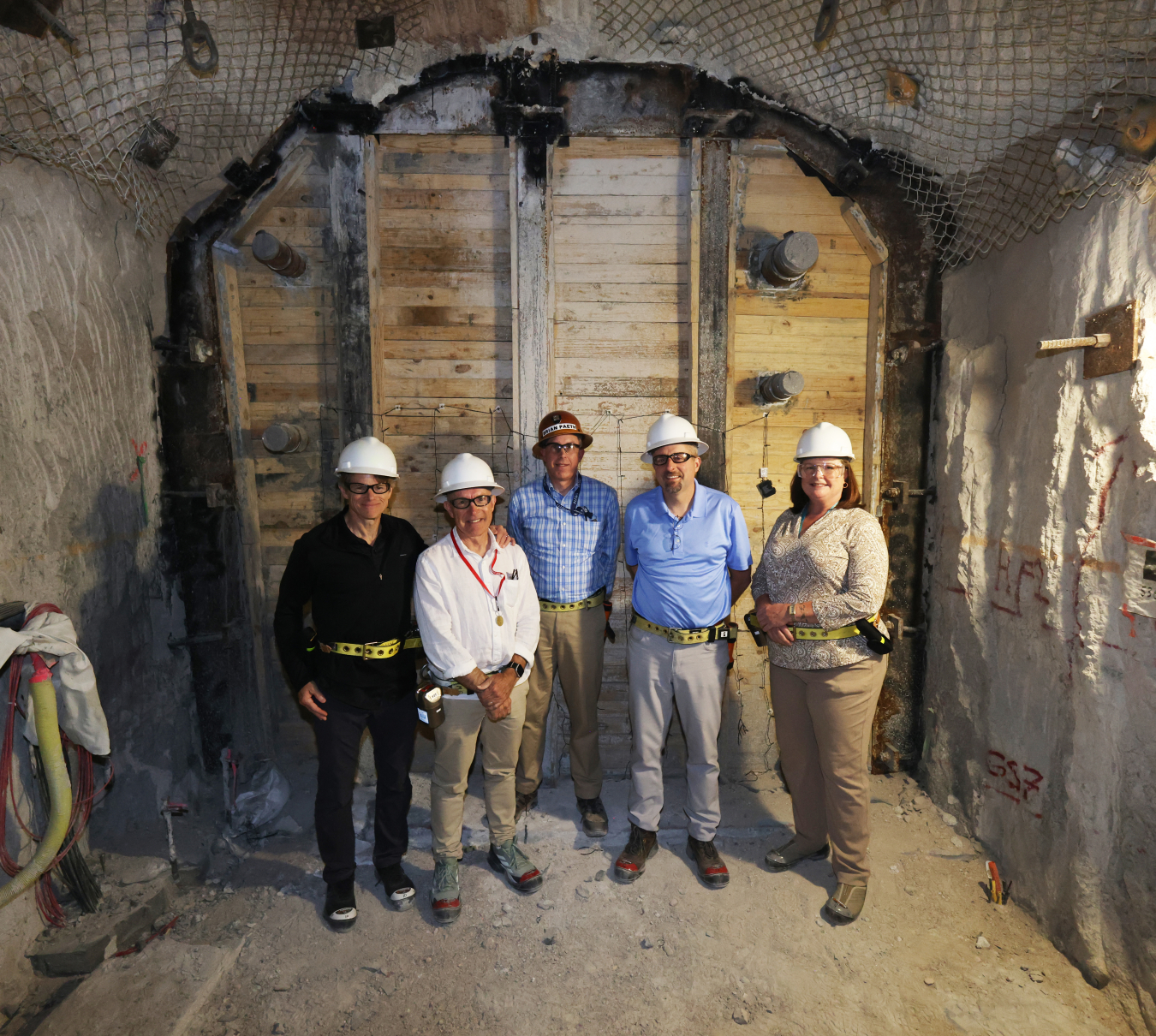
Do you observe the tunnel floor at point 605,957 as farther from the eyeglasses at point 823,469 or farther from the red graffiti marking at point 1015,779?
the eyeglasses at point 823,469

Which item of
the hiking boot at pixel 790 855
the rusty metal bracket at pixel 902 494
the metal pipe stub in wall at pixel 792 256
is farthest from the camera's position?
the rusty metal bracket at pixel 902 494

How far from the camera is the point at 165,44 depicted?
141 inches

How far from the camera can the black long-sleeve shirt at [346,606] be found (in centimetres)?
311

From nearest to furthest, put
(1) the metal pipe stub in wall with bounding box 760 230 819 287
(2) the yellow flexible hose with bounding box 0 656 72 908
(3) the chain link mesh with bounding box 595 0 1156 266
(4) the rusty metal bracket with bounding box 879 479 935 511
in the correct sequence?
(2) the yellow flexible hose with bounding box 0 656 72 908 < (3) the chain link mesh with bounding box 595 0 1156 266 < (1) the metal pipe stub in wall with bounding box 760 230 819 287 < (4) the rusty metal bracket with bounding box 879 479 935 511

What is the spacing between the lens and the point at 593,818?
3.93 m

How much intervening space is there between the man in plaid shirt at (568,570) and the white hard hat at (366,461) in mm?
848

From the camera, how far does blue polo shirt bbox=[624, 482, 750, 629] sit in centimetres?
343

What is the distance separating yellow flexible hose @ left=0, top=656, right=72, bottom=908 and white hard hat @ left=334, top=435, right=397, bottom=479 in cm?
153

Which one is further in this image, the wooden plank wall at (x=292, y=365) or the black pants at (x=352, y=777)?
the wooden plank wall at (x=292, y=365)

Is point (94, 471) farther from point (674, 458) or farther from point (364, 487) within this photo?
point (674, 458)

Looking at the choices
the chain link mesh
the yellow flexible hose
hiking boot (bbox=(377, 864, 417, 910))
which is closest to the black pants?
hiking boot (bbox=(377, 864, 417, 910))

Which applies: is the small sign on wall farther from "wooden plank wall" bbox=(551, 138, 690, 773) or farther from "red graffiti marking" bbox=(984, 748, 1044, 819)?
"wooden plank wall" bbox=(551, 138, 690, 773)

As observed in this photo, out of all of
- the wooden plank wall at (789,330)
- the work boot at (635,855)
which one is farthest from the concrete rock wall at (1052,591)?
the work boot at (635,855)

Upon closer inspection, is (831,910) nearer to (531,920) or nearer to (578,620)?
(531,920)
